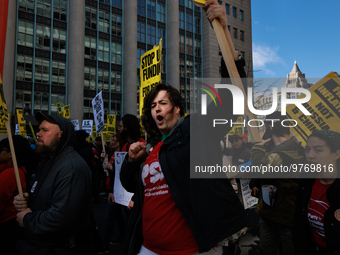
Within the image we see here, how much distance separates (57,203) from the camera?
2088 mm

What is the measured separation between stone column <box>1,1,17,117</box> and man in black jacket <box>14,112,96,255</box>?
2492 cm

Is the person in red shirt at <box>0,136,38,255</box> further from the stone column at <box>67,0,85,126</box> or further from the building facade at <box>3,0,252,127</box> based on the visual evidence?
the stone column at <box>67,0,85,126</box>

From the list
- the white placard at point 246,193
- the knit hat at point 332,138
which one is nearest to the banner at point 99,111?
the white placard at point 246,193

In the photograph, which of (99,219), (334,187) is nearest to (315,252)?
(334,187)

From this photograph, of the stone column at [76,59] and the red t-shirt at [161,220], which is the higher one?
the stone column at [76,59]

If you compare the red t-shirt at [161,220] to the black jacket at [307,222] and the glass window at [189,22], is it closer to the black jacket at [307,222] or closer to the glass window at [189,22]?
the black jacket at [307,222]

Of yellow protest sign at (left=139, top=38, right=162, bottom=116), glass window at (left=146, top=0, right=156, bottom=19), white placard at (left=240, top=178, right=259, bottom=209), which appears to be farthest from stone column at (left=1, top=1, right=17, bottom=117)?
white placard at (left=240, top=178, right=259, bottom=209)

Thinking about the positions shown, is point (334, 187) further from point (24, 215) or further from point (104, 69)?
point (104, 69)

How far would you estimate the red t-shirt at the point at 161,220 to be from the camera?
1.69m

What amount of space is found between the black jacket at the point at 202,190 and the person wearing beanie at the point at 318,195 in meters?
0.84

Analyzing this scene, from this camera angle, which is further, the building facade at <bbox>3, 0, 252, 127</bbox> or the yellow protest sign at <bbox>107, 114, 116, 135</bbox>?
the building facade at <bbox>3, 0, 252, 127</bbox>

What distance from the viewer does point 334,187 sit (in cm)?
202

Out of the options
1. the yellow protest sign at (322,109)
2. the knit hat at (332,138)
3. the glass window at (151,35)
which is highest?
the glass window at (151,35)

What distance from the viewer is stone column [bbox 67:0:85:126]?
86.5ft
